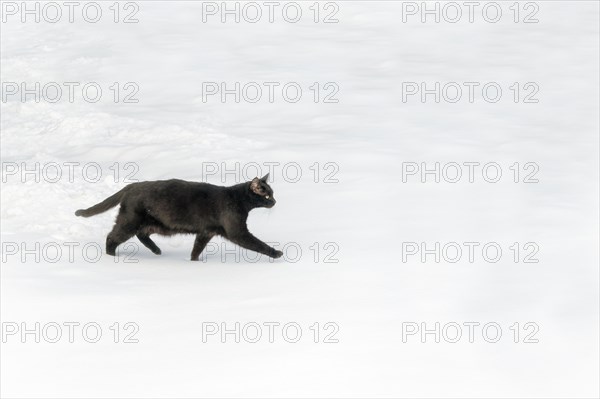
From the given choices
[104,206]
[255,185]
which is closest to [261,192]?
[255,185]

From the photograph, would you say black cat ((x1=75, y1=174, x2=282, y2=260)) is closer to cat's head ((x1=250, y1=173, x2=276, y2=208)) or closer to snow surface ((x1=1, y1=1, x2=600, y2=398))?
cat's head ((x1=250, y1=173, x2=276, y2=208))

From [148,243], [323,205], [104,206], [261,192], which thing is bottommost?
[323,205]

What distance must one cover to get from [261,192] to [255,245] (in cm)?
56

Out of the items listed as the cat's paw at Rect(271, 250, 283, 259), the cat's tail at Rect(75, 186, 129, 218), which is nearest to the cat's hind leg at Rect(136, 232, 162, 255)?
the cat's tail at Rect(75, 186, 129, 218)

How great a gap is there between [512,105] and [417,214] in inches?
226

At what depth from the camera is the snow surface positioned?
791 centimetres

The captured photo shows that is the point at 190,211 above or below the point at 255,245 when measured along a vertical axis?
above

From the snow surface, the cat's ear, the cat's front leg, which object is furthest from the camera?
the cat's ear

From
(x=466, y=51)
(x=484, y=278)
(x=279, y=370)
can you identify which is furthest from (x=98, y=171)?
(x=466, y=51)

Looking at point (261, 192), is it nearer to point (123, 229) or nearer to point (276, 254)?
point (276, 254)

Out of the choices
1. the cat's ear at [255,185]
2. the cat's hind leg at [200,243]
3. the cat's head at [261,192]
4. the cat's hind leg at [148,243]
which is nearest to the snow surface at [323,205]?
the cat's hind leg at [148,243]

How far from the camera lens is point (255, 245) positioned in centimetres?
1069

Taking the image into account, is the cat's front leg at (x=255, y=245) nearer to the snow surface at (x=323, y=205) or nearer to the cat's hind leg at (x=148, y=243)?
the snow surface at (x=323, y=205)

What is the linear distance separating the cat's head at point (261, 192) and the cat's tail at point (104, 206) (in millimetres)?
1262
